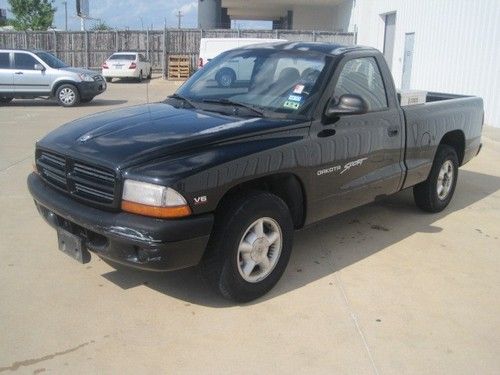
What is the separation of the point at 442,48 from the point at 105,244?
541 inches

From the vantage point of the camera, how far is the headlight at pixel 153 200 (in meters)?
3.21

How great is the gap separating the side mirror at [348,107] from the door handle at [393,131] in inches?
31.5

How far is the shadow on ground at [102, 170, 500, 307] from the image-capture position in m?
4.08

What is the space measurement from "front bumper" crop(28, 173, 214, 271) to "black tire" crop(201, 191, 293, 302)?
144 millimetres

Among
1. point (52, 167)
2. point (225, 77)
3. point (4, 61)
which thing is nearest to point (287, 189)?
point (225, 77)

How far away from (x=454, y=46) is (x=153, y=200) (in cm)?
1304

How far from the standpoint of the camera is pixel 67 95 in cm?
1609

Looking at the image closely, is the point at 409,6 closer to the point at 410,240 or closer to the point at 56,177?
the point at 410,240

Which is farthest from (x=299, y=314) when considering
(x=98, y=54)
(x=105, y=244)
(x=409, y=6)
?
(x=98, y=54)

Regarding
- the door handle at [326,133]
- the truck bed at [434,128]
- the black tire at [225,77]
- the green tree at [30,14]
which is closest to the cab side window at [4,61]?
the black tire at [225,77]

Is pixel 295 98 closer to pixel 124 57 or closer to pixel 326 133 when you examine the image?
pixel 326 133

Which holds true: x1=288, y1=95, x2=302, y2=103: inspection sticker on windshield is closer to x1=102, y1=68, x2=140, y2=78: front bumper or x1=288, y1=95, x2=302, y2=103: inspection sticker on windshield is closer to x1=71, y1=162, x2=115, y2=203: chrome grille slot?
x1=71, y1=162, x2=115, y2=203: chrome grille slot

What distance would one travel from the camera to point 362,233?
536 centimetres

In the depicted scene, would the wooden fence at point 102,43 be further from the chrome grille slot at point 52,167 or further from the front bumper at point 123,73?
the chrome grille slot at point 52,167
